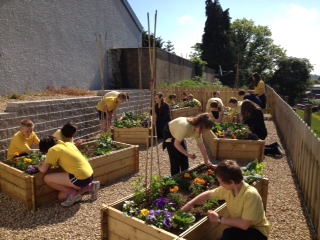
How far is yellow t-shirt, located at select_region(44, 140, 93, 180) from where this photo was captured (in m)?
4.42

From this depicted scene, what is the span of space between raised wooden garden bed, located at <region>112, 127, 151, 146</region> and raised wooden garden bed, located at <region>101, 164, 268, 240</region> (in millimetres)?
4598

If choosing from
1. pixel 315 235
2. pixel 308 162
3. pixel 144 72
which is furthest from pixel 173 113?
pixel 315 235

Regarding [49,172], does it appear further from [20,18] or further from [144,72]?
[144,72]

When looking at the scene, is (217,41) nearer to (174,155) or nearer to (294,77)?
(294,77)

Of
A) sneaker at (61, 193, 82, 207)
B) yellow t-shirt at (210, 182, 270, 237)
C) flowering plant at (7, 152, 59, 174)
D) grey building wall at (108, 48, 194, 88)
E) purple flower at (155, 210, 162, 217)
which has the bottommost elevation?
sneaker at (61, 193, 82, 207)

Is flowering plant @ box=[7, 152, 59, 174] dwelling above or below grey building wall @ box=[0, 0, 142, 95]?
below

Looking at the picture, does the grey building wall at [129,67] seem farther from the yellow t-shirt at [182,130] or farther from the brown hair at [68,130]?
the yellow t-shirt at [182,130]

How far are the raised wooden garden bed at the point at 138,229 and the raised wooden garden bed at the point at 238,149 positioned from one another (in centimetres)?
364

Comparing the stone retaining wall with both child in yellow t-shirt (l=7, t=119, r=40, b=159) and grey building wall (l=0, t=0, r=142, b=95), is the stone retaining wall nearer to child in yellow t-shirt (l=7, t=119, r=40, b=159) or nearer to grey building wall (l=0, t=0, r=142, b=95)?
child in yellow t-shirt (l=7, t=119, r=40, b=159)

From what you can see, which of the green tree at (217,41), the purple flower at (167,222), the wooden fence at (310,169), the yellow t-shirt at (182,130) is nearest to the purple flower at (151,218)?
the purple flower at (167,222)

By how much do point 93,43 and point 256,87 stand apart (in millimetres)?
8122

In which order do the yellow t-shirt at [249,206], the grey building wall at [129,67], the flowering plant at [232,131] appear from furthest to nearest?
the grey building wall at [129,67]
the flowering plant at [232,131]
the yellow t-shirt at [249,206]

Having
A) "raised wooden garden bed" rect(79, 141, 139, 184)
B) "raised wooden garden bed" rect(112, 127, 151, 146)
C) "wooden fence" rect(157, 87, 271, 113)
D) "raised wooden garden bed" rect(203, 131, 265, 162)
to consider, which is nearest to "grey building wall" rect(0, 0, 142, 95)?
"wooden fence" rect(157, 87, 271, 113)

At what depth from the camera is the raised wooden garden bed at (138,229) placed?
300 centimetres
